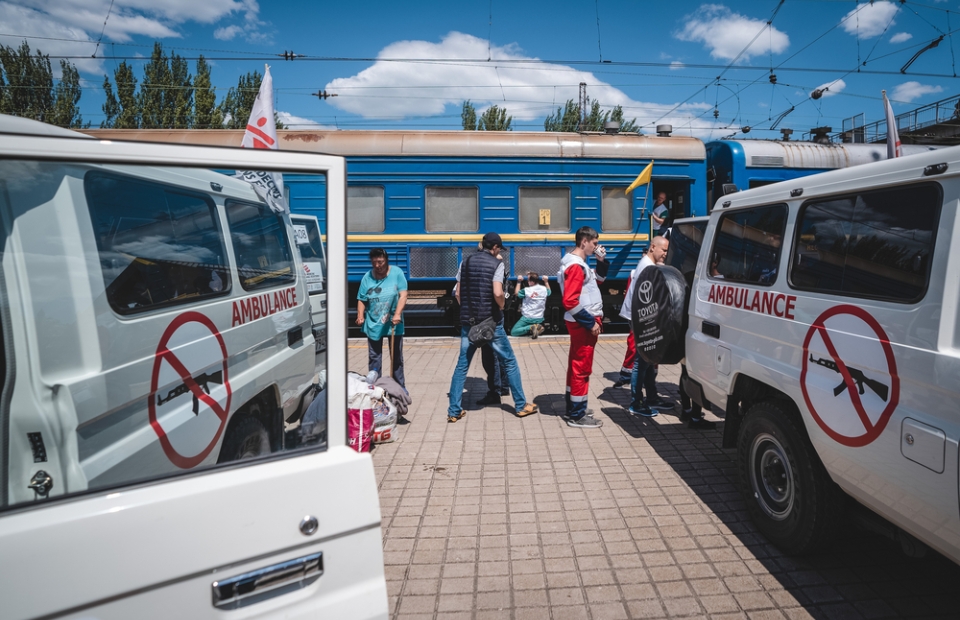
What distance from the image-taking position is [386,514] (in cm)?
362

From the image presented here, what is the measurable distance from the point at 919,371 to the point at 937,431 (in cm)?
23

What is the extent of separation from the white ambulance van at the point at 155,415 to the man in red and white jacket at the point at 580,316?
126 inches

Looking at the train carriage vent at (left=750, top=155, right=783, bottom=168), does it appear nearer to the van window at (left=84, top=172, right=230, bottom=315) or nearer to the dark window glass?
the dark window glass

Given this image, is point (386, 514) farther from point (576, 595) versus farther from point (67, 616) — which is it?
point (67, 616)

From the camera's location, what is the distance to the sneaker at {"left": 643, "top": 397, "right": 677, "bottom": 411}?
5.62 metres

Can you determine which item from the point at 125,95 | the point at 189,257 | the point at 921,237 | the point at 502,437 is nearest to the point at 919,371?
the point at 921,237

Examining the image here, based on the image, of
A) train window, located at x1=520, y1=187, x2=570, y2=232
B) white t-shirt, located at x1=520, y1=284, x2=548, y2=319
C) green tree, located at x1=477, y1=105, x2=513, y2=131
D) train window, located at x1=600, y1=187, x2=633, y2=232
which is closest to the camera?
white t-shirt, located at x1=520, y1=284, x2=548, y2=319

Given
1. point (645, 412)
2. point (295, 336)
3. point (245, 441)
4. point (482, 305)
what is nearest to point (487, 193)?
point (482, 305)

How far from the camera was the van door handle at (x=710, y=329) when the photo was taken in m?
3.74

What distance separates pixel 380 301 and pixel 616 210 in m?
5.94

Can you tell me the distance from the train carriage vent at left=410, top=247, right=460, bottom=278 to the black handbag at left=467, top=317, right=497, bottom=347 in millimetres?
4448

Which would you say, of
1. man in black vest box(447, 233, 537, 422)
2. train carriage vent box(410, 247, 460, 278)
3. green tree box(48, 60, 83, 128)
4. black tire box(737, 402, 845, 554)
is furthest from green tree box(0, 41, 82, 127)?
black tire box(737, 402, 845, 554)

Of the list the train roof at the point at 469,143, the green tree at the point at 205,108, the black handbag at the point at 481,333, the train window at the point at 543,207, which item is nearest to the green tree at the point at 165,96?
the green tree at the point at 205,108

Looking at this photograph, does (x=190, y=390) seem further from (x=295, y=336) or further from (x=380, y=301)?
(x=380, y=301)
